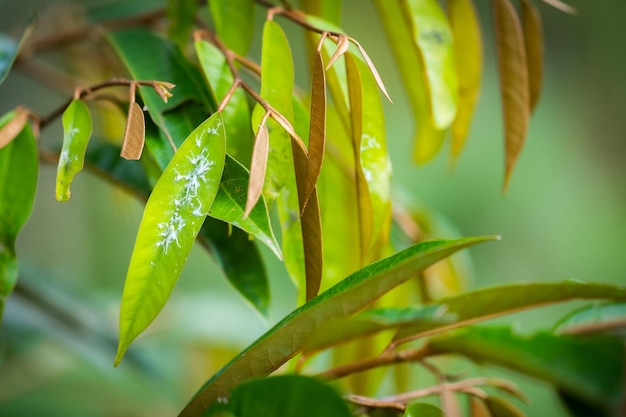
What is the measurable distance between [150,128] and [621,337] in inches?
12.6

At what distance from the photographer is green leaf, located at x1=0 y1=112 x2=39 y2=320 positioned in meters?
0.39

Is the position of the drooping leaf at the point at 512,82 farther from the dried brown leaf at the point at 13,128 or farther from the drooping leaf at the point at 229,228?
the dried brown leaf at the point at 13,128

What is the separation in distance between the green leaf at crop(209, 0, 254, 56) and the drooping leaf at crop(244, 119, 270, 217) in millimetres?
178

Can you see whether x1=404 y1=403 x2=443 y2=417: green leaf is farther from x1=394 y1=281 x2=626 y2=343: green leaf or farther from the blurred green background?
the blurred green background

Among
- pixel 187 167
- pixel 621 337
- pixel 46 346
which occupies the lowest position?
pixel 46 346

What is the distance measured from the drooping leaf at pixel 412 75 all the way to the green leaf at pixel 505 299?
0.16m

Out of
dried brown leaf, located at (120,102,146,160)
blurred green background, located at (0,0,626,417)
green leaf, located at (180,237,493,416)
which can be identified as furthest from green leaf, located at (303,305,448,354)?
blurred green background, located at (0,0,626,417)

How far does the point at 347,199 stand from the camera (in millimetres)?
580

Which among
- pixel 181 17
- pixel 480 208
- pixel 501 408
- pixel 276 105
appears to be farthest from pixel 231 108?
pixel 480 208

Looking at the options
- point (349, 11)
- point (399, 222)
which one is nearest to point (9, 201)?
point (399, 222)

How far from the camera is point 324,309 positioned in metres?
0.32

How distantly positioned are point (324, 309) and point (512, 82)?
0.71ft

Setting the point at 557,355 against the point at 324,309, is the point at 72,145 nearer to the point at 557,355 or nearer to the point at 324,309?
the point at 324,309

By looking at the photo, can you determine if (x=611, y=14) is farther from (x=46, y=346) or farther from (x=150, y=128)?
(x=150, y=128)
